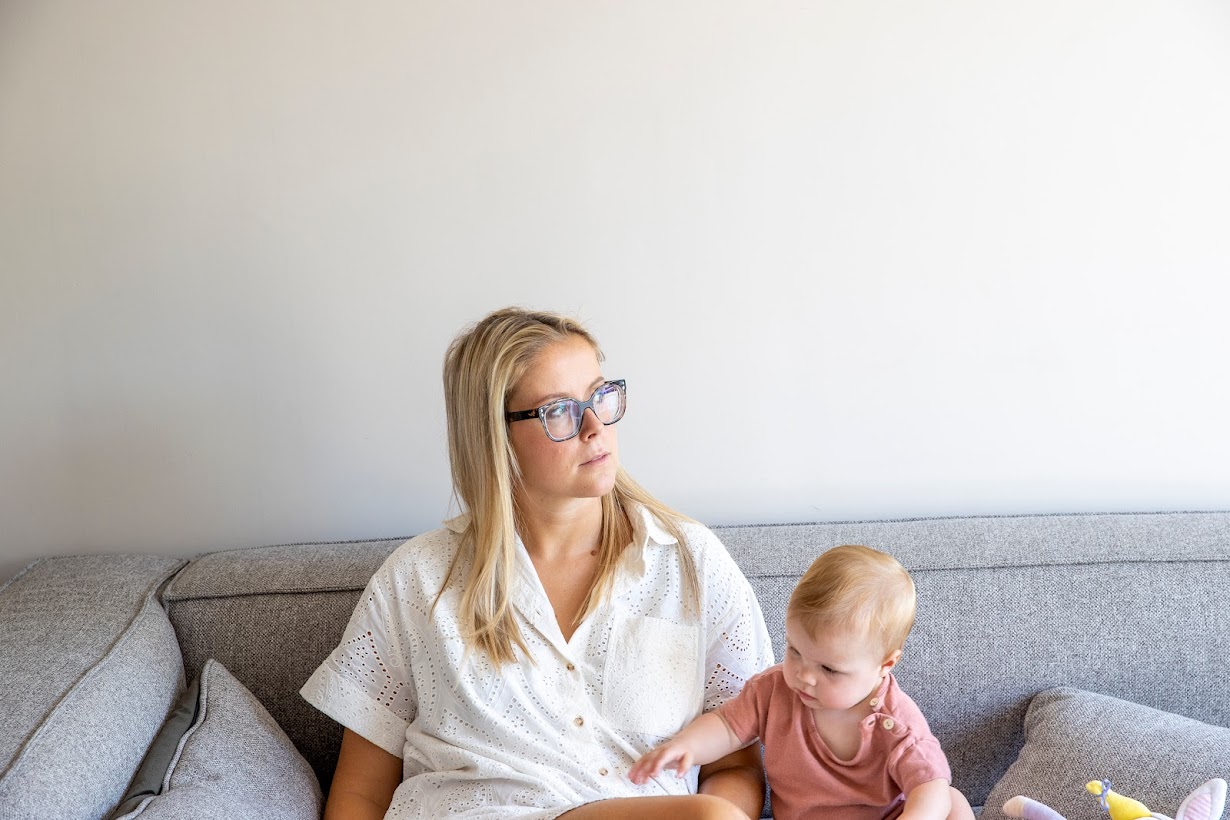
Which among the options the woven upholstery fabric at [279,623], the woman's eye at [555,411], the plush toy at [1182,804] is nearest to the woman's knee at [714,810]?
the plush toy at [1182,804]

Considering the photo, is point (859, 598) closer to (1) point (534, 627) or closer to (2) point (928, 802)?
(2) point (928, 802)

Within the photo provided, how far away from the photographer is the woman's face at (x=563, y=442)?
5.40 ft

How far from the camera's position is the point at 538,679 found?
167cm

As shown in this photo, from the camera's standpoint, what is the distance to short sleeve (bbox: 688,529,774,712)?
1733 millimetres

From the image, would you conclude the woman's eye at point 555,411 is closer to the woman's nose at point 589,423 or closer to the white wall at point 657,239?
the woman's nose at point 589,423

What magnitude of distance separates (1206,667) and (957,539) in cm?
45

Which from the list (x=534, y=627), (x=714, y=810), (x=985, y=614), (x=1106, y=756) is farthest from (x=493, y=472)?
(x=1106, y=756)

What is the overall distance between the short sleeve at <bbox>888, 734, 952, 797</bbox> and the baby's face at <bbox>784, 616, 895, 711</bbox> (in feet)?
0.29

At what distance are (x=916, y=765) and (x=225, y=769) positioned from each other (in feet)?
3.24

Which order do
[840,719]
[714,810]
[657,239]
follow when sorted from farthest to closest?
[657,239], [840,719], [714,810]

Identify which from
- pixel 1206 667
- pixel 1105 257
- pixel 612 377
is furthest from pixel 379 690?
pixel 1105 257

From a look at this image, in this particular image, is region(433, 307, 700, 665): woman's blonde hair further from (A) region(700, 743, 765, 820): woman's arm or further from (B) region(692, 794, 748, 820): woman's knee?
(B) region(692, 794, 748, 820): woman's knee

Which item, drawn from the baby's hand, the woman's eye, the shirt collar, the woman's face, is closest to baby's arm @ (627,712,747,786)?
the baby's hand

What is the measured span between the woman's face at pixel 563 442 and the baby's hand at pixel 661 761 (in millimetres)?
389
